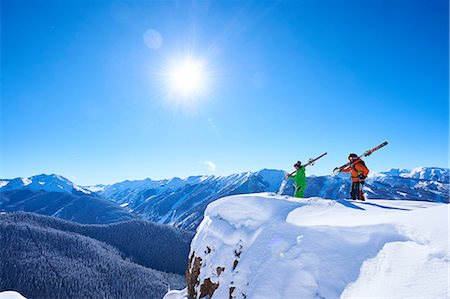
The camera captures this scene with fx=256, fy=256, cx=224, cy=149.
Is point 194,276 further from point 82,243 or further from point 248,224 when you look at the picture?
point 82,243

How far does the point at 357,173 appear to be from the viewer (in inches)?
557

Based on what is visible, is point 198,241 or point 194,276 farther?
point 198,241

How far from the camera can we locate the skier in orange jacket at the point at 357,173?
1384cm

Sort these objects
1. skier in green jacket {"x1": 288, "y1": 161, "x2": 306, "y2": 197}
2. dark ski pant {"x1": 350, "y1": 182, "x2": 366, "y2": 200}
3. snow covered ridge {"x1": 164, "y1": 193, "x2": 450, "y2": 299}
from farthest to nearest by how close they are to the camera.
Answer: skier in green jacket {"x1": 288, "y1": 161, "x2": 306, "y2": 197}, dark ski pant {"x1": 350, "y1": 182, "x2": 366, "y2": 200}, snow covered ridge {"x1": 164, "y1": 193, "x2": 450, "y2": 299}

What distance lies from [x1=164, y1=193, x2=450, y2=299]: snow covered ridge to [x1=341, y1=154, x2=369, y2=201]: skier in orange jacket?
13.1 ft

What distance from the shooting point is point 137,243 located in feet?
616

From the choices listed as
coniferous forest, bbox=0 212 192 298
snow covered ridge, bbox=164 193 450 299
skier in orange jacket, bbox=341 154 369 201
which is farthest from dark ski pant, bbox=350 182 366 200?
coniferous forest, bbox=0 212 192 298

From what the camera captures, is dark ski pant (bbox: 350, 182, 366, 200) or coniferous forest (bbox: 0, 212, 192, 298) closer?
dark ski pant (bbox: 350, 182, 366, 200)

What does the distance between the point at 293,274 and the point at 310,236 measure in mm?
1259

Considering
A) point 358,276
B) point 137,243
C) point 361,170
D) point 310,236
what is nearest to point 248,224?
point 310,236

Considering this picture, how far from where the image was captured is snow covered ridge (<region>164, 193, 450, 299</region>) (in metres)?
5.02

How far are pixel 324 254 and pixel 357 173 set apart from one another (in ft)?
29.3

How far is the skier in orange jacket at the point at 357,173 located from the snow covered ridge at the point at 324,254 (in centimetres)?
400

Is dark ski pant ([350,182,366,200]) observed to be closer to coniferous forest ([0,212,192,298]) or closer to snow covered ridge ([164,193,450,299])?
snow covered ridge ([164,193,450,299])
